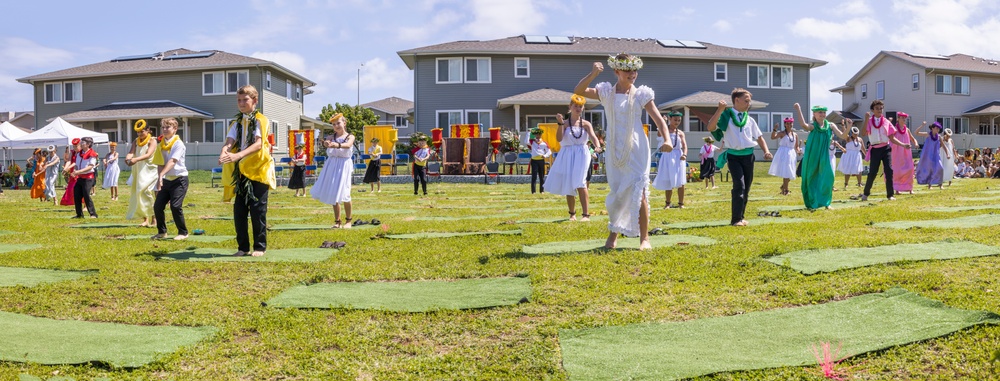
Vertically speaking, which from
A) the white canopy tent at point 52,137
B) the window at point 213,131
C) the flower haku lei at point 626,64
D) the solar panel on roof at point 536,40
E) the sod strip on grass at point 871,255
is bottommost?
the sod strip on grass at point 871,255

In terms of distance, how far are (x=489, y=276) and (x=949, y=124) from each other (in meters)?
57.7

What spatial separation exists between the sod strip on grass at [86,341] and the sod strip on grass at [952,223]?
804 centimetres

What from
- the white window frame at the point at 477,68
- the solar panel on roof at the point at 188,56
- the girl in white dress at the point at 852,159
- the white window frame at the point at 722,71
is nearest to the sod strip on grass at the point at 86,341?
the girl in white dress at the point at 852,159

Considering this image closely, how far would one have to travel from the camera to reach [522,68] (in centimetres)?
4494

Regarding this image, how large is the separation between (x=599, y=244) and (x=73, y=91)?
4932 centimetres

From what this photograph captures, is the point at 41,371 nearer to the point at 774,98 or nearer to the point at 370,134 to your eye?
the point at 370,134

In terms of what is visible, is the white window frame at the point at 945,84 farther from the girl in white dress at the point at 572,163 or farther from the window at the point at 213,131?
the girl in white dress at the point at 572,163

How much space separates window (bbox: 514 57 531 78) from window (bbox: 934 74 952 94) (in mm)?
29825

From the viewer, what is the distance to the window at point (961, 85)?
55750 mm

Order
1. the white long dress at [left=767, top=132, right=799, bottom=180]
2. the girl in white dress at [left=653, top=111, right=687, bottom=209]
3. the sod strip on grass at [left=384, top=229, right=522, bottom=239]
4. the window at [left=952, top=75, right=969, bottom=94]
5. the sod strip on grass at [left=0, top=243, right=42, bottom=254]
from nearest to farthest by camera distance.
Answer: the sod strip on grass at [left=0, top=243, right=42, bottom=254] → the sod strip on grass at [left=384, top=229, right=522, bottom=239] → the girl in white dress at [left=653, top=111, right=687, bottom=209] → the white long dress at [left=767, top=132, right=799, bottom=180] → the window at [left=952, top=75, right=969, bottom=94]

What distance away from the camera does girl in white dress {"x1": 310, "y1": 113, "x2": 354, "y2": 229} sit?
12164 mm

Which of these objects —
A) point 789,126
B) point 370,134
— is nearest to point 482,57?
point 370,134

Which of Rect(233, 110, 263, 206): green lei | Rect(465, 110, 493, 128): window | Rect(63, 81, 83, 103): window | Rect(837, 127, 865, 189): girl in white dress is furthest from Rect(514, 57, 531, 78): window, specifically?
Rect(233, 110, 263, 206): green lei

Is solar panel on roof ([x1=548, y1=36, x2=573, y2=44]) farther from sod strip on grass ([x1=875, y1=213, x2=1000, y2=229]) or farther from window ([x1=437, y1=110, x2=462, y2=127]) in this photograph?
sod strip on grass ([x1=875, y1=213, x2=1000, y2=229])
